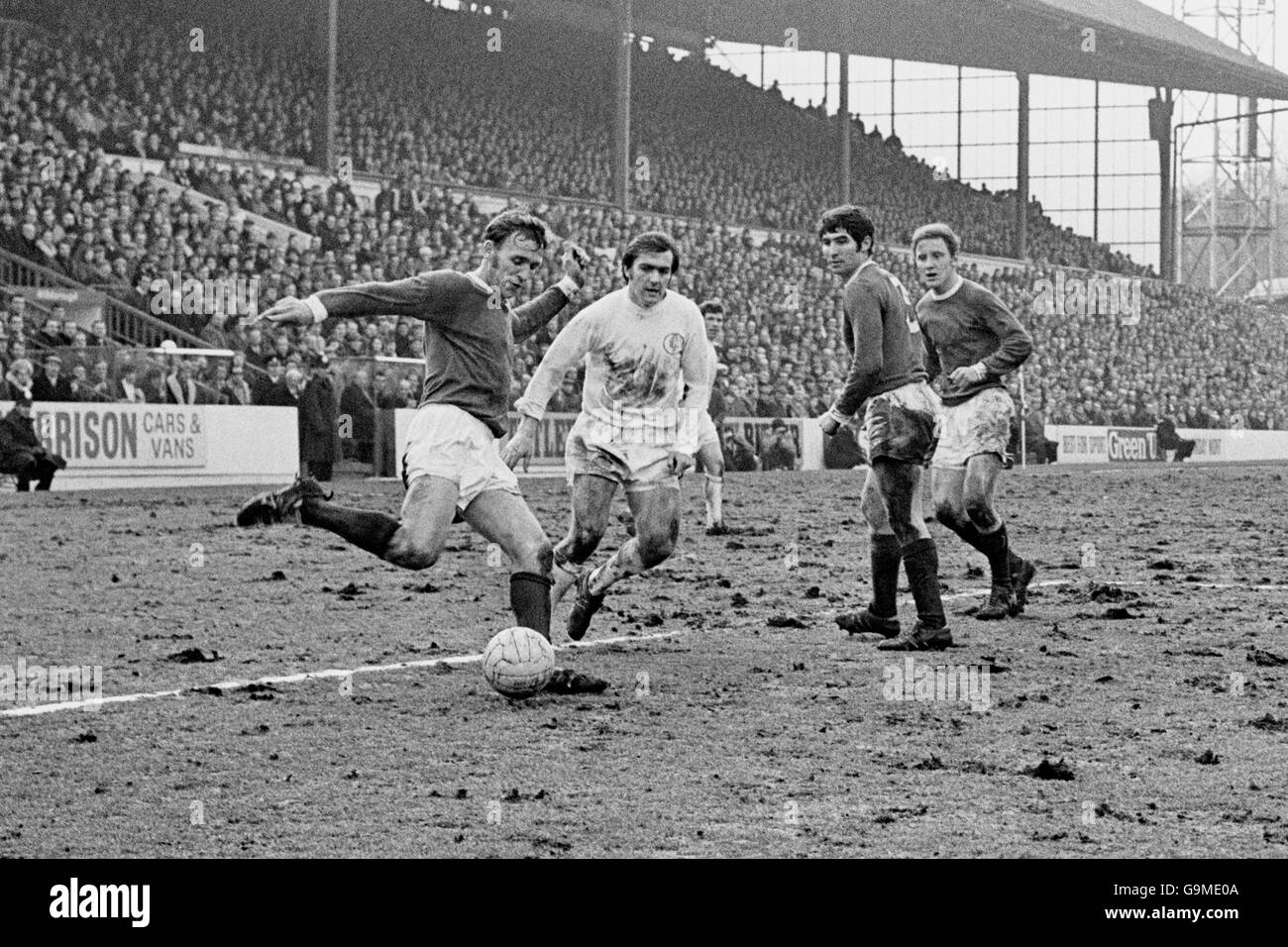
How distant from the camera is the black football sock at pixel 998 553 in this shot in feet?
35.7

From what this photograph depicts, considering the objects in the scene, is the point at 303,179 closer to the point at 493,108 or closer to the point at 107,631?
the point at 493,108

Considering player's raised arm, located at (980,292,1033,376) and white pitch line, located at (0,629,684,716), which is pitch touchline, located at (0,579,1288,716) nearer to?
white pitch line, located at (0,629,684,716)

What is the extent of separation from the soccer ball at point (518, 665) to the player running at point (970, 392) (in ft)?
11.2

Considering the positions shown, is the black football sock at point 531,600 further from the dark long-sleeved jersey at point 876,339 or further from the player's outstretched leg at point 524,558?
the dark long-sleeved jersey at point 876,339

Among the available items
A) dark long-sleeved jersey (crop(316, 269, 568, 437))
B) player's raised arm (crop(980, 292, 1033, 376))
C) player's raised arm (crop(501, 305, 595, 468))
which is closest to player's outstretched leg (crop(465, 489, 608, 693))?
dark long-sleeved jersey (crop(316, 269, 568, 437))

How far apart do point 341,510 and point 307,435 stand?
1833 centimetres

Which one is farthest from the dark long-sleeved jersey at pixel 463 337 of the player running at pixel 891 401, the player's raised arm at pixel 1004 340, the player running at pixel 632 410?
the player's raised arm at pixel 1004 340

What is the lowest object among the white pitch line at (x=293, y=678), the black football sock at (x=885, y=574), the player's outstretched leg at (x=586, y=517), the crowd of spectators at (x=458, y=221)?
the white pitch line at (x=293, y=678)

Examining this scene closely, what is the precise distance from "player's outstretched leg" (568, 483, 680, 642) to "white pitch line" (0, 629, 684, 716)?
0.47 m

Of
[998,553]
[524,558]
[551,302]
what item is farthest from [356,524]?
[998,553]

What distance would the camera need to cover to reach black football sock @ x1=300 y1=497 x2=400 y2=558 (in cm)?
818

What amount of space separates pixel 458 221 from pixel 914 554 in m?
26.7

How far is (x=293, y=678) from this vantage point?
8969 mm

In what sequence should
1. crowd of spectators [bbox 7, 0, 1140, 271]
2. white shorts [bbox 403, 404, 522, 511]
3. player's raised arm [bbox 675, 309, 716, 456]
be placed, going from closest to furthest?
white shorts [bbox 403, 404, 522, 511], player's raised arm [bbox 675, 309, 716, 456], crowd of spectators [bbox 7, 0, 1140, 271]
